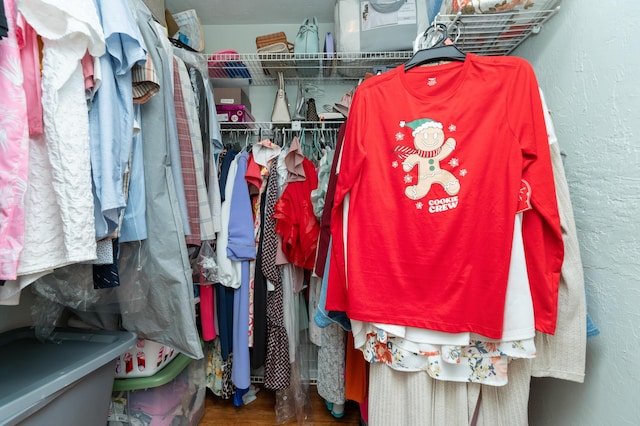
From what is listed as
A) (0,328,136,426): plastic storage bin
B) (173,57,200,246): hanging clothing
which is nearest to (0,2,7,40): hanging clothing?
(173,57,200,246): hanging clothing

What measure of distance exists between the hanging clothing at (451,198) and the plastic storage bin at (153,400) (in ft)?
2.76

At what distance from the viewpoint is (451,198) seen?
670mm

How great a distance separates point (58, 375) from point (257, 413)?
1.03 meters

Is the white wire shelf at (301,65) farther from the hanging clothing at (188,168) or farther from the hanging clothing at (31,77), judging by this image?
the hanging clothing at (31,77)

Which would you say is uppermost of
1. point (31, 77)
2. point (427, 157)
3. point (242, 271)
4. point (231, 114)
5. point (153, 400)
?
point (231, 114)

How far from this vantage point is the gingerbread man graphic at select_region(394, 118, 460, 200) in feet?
2.22

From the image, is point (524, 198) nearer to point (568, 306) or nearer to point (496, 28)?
point (568, 306)

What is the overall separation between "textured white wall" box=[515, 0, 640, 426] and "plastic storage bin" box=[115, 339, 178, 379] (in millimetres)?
1269

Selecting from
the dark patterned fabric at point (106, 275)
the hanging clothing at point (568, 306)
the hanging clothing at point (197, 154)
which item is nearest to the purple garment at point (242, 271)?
the hanging clothing at point (197, 154)

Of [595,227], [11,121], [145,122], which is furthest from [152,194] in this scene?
[595,227]

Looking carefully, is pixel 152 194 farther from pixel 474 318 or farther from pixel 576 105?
pixel 576 105

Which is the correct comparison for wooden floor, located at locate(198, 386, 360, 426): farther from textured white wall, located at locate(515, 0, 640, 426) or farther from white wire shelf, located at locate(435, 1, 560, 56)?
white wire shelf, located at locate(435, 1, 560, 56)

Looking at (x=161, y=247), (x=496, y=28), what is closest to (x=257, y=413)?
(x=161, y=247)

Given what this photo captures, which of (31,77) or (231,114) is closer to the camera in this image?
(31,77)
